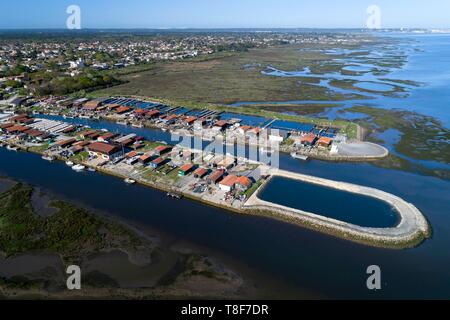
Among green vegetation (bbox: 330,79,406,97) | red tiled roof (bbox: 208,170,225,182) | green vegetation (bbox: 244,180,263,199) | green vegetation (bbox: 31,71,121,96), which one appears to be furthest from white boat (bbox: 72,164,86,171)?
green vegetation (bbox: 330,79,406,97)

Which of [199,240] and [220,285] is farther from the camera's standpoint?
[199,240]

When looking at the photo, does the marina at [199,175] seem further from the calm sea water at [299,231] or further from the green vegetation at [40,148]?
the calm sea water at [299,231]

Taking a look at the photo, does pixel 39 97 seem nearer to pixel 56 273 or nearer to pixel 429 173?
pixel 56 273

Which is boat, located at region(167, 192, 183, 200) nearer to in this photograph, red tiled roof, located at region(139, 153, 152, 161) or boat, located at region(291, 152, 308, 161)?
red tiled roof, located at region(139, 153, 152, 161)
